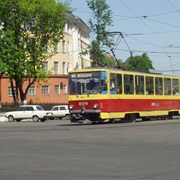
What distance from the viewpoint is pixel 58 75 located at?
284 ft

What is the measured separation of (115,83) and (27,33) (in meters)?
35.5

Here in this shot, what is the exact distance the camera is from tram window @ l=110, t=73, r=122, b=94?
33.0 metres

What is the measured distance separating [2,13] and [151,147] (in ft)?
164

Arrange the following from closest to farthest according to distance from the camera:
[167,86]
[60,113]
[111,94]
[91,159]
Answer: [91,159] < [111,94] < [167,86] < [60,113]

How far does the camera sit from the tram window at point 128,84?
34397 mm

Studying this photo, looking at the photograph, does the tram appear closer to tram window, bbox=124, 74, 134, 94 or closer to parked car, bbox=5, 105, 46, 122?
tram window, bbox=124, 74, 134, 94

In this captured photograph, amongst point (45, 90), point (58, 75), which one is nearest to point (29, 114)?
point (45, 90)

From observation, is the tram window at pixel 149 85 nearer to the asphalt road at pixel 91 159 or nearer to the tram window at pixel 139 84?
the tram window at pixel 139 84

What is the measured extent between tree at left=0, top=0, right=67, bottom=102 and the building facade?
1240 cm

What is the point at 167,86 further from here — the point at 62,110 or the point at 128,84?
the point at 62,110

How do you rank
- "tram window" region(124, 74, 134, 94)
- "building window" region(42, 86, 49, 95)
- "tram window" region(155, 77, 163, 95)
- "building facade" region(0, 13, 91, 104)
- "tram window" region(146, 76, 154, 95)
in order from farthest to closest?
"building window" region(42, 86, 49, 95), "building facade" region(0, 13, 91, 104), "tram window" region(155, 77, 163, 95), "tram window" region(146, 76, 154, 95), "tram window" region(124, 74, 134, 94)

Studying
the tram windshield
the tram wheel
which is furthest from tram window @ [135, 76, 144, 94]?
the tram windshield

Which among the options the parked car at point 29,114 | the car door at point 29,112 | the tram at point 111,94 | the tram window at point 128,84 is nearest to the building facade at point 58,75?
the parked car at point 29,114

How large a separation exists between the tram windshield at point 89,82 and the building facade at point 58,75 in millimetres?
46811
